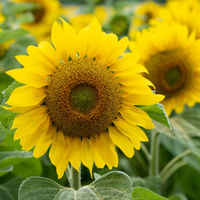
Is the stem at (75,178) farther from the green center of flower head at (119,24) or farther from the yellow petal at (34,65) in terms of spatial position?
the green center of flower head at (119,24)

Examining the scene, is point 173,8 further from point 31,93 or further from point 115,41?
point 31,93

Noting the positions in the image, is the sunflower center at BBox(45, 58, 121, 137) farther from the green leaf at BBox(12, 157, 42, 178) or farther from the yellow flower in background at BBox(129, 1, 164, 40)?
the yellow flower in background at BBox(129, 1, 164, 40)

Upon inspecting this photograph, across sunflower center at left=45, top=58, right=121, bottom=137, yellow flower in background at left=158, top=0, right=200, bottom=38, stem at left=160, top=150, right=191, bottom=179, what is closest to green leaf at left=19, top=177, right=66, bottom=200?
sunflower center at left=45, top=58, right=121, bottom=137

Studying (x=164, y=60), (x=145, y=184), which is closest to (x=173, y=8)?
(x=164, y=60)

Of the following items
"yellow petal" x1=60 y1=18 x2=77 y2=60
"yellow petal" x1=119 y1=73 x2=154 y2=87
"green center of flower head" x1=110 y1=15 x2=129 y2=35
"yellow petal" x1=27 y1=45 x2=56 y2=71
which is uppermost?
"green center of flower head" x1=110 y1=15 x2=129 y2=35

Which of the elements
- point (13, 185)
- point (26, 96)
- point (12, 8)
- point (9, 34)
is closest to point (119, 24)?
point (12, 8)
